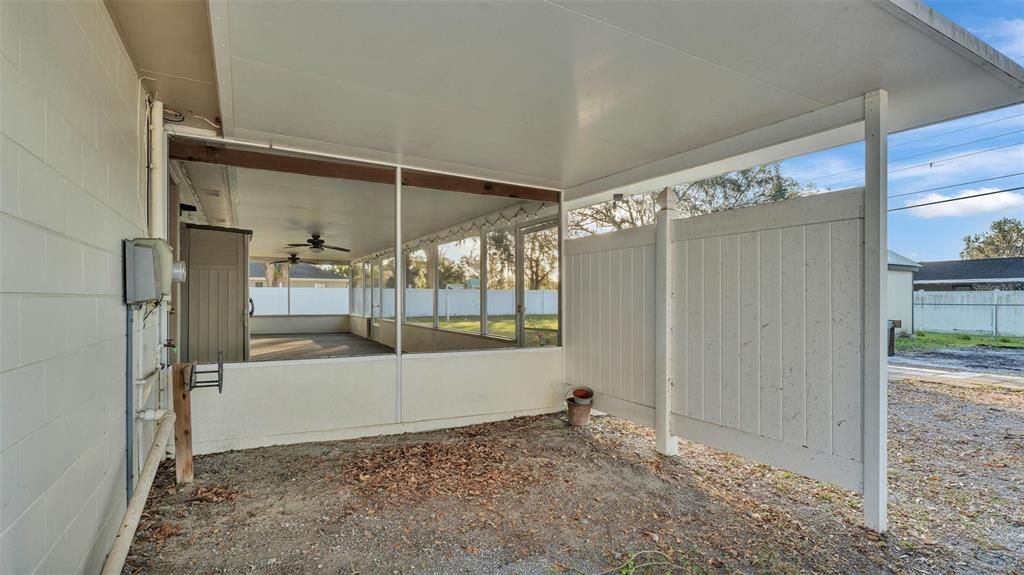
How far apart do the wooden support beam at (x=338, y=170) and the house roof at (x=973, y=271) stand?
1955cm

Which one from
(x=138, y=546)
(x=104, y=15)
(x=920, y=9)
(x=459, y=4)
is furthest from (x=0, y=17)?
(x=920, y=9)

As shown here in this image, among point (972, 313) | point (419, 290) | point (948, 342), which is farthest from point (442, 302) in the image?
point (972, 313)

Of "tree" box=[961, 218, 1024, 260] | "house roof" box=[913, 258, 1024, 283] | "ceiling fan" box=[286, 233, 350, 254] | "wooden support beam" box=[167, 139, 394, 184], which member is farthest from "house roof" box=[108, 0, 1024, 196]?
"tree" box=[961, 218, 1024, 260]

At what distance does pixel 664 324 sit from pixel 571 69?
2.17 metres

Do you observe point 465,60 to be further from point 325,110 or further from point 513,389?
point 513,389

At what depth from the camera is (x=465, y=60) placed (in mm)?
2281

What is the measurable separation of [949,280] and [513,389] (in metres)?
20.6

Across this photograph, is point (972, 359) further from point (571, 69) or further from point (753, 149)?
point (571, 69)

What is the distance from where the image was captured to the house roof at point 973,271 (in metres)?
15.9

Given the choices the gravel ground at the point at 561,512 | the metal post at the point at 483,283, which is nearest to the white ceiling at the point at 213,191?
the gravel ground at the point at 561,512

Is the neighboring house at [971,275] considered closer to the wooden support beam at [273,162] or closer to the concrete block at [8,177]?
the wooden support beam at [273,162]

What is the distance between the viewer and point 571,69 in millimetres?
2365

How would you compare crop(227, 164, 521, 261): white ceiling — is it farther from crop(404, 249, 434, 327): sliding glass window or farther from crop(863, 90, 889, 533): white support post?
crop(863, 90, 889, 533): white support post

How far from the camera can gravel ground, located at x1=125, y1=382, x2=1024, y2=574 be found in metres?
2.19
